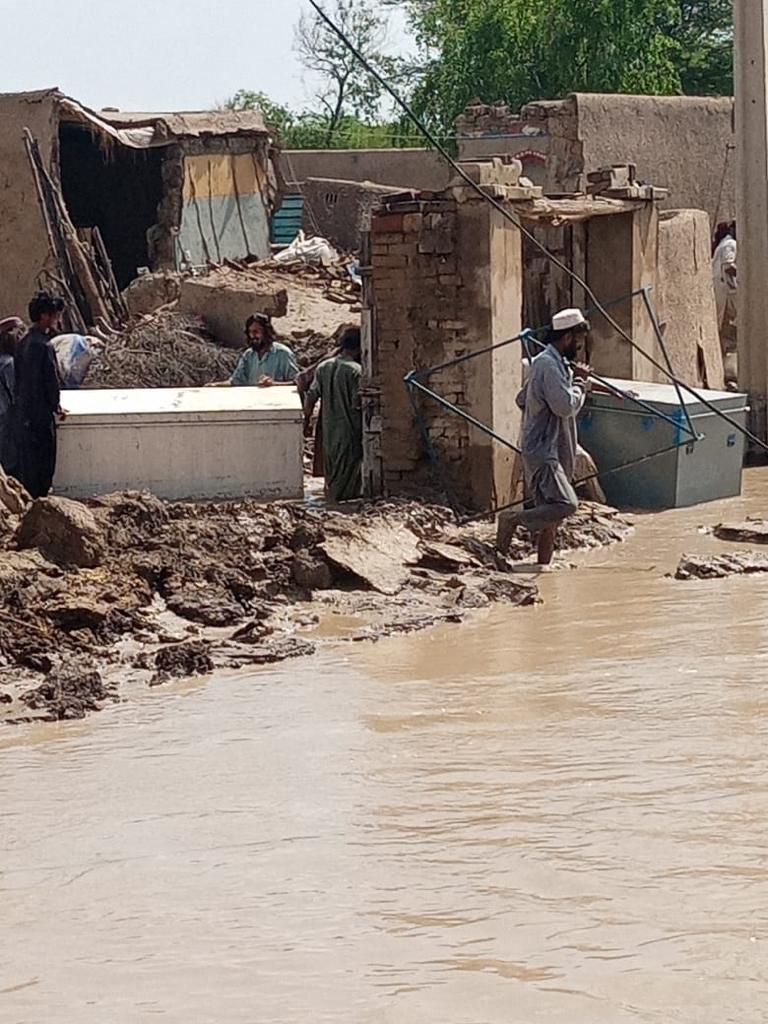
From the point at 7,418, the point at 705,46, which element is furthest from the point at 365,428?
the point at 705,46

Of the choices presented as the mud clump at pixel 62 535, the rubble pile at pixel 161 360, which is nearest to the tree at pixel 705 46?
the rubble pile at pixel 161 360

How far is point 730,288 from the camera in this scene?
1634 cm

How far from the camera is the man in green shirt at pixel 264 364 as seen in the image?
38.9ft

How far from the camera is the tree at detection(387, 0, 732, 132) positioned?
78.8ft

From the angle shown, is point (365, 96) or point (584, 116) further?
point (365, 96)

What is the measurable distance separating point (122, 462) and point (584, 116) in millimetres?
8265

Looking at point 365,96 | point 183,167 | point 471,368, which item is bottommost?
point 471,368

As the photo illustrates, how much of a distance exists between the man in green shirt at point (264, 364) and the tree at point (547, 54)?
1340cm

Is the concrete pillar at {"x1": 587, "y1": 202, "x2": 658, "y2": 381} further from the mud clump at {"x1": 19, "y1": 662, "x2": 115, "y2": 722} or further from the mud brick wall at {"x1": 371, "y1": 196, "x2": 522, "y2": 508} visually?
the mud clump at {"x1": 19, "y1": 662, "x2": 115, "y2": 722}

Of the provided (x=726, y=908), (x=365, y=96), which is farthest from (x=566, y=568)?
(x=365, y=96)

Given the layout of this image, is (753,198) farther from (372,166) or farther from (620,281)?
(372,166)

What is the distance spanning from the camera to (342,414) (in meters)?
11.2

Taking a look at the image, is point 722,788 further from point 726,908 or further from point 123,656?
point 123,656

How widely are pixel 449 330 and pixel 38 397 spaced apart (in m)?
2.41
